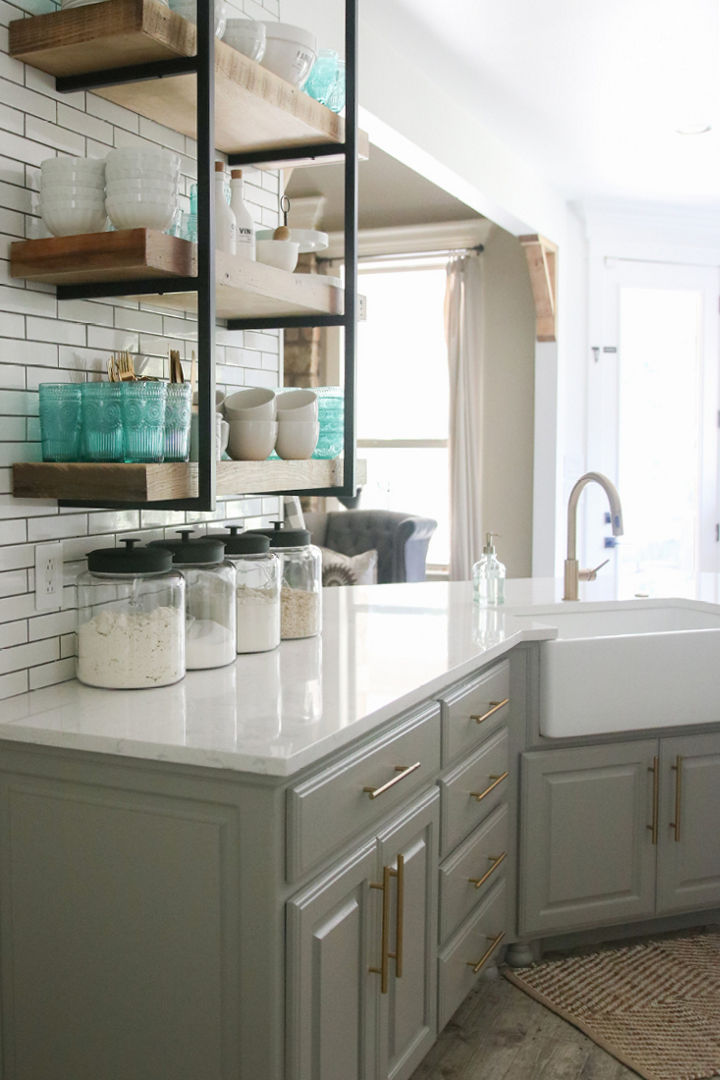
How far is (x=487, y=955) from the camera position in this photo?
2.32 metres

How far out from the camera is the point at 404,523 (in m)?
6.07

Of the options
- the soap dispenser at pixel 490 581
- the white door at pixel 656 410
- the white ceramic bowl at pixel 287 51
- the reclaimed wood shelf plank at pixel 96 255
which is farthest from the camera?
the white door at pixel 656 410

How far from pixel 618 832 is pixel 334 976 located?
1.20 m

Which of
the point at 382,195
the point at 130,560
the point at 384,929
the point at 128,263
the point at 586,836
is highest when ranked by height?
the point at 382,195

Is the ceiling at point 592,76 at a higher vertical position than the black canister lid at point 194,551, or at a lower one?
higher

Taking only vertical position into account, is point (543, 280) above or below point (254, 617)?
above

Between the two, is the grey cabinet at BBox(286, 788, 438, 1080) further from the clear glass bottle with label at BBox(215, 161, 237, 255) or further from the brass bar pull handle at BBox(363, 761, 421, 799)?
the clear glass bottle with label at BBox(215, 161, 237, 255)

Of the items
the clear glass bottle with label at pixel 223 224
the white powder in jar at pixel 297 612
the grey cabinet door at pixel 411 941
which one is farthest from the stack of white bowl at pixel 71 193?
the grey cabinet door at pixel 411 941

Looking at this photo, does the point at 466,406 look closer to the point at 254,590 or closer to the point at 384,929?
the point at 254,590

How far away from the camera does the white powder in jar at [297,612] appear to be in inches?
88.5

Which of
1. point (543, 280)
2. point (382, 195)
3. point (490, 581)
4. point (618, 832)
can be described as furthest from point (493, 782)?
point (382, 195)

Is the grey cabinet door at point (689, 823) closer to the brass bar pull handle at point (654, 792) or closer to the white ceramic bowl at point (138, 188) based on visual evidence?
the brass bar pull handle at point (654, 792)

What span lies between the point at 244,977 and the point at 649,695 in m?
1.44

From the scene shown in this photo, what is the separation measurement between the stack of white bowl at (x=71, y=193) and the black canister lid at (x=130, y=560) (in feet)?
1.69
